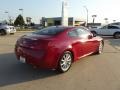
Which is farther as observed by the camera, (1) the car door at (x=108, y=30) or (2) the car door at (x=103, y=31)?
(2) the car door at (x=103, y=31)

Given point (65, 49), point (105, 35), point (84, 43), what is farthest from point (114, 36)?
point (65, 49)

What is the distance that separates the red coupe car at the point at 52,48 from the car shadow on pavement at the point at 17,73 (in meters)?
0.34

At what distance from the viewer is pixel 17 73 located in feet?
22.3

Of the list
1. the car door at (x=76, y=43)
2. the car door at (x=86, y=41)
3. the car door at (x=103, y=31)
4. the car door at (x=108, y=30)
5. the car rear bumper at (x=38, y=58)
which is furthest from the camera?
the car door at (x=103, y=31)

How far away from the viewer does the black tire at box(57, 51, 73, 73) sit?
6853 mm

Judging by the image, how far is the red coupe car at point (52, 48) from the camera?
6.45 metres

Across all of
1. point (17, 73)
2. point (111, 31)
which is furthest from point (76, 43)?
point (111, 31)

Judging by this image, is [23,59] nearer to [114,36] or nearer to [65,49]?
[65,49]

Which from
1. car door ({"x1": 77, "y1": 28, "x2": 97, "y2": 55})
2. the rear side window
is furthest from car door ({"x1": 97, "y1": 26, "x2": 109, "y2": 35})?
the rear side window

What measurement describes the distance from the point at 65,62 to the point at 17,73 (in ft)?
4.87

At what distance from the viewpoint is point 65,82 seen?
607 centimetres

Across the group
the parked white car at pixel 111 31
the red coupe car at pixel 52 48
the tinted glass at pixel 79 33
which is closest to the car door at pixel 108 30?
the parked white car at pixel 111 31

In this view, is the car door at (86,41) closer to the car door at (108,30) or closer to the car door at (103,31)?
the car door at (108,30)

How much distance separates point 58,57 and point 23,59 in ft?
3.48
